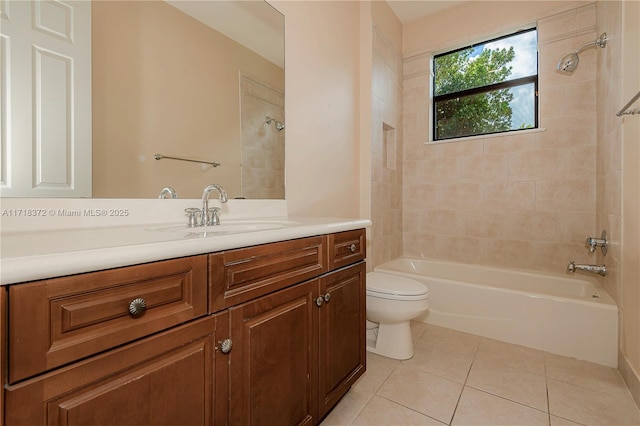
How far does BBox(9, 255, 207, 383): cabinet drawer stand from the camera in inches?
18.9

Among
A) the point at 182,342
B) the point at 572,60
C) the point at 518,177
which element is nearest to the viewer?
the point at 182,342

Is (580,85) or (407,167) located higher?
(580,85)

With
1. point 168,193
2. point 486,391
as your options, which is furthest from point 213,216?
point 486,391

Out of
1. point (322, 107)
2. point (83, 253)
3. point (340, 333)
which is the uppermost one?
point (322, 107)

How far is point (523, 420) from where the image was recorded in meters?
1.32

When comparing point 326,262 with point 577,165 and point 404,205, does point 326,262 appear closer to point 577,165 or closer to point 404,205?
point 404,205

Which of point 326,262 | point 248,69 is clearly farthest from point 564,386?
point 248,69

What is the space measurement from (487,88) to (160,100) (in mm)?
2765

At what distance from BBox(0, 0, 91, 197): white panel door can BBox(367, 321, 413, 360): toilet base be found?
1720mm

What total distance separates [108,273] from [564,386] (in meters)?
2.10

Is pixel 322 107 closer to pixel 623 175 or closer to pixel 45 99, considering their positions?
pixel 45 99

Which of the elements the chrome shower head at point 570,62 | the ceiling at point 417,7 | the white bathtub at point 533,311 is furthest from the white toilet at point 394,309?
the ceiling at point 417,7

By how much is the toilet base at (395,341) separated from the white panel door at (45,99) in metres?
1.72

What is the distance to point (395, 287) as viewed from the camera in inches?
72.2
